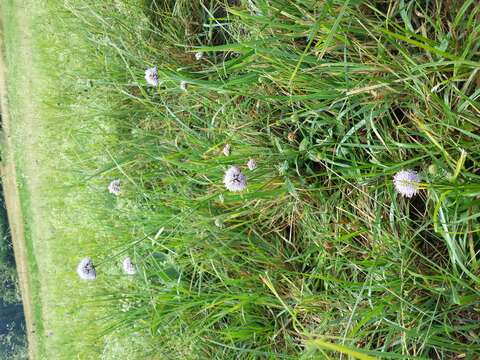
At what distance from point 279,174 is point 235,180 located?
0.11 m

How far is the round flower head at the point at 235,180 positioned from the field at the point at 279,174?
0.11 ft

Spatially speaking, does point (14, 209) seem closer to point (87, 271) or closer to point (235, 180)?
point (87, 271)

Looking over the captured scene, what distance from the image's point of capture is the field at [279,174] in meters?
0.80

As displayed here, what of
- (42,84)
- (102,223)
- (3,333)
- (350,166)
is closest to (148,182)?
(102,223)

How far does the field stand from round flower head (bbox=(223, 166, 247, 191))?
0.03 metres

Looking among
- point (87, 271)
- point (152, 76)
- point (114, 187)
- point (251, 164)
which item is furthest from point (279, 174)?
point (87, 271)

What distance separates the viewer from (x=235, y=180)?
998 millimetres

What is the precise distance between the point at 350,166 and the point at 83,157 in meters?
1.04

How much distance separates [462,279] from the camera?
817mm

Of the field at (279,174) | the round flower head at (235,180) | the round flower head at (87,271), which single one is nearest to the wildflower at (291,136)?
the field at (279,174)

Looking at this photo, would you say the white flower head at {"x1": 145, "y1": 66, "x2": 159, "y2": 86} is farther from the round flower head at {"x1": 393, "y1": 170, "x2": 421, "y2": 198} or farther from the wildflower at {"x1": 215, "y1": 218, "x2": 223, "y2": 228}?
the round flower head at {"x1": 393, "y1": 170, "x2": 421, "y2": 198}

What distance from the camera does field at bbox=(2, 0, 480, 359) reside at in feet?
2.63

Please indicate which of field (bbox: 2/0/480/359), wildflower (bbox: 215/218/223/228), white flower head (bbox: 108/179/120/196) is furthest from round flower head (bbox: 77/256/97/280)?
wildflower (bbox: 215/218/223/228)

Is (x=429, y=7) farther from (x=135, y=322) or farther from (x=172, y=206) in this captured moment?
(x=135, y=322)
